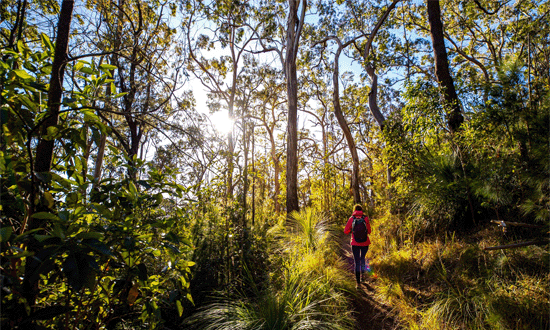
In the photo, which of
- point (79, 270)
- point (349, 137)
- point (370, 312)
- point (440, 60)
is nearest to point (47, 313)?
point (79, 270)

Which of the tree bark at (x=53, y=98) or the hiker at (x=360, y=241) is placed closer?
the tree bark at (x=53, y=98)

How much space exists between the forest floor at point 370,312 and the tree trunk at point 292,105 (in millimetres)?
4299

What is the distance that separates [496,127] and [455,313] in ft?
7.83

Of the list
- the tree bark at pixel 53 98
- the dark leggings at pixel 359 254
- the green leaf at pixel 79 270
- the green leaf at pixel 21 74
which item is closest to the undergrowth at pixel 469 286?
the dark leggings at pixel 359 254

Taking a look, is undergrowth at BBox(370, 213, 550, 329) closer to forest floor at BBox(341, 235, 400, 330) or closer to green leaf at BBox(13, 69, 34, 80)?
forest floor at BBox(341, 235, 400, 330)

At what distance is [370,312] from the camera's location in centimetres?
379

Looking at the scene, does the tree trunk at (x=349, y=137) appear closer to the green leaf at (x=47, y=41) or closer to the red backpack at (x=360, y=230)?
the red backpack at (x=360, y=230)

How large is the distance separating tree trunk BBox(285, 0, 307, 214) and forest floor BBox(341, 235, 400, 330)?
4299mm

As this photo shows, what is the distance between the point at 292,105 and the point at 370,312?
7.05 m

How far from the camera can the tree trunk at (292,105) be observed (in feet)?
28.7

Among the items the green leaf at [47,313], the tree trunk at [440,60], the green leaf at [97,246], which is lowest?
the green leaf at [47,313]

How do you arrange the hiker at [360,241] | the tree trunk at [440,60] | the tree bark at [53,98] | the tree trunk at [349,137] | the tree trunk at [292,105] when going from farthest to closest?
the tree trunk at [349,137] < the tree trunk at [292,105] < the tree trunk at [440,60] < the hiker at [360,241] < the tree bark at [53,98]

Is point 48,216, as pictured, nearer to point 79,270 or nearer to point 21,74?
point 79,270

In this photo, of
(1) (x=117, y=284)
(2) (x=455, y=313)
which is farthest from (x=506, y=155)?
(1) (x=117, y=284)
